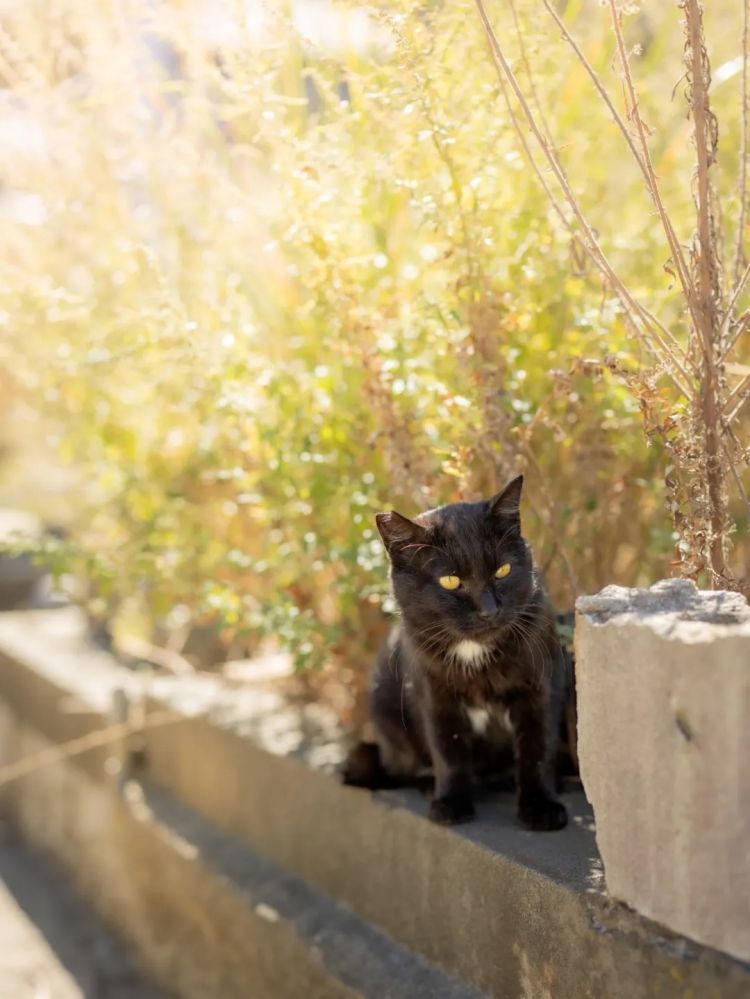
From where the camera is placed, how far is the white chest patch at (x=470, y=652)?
2.29m

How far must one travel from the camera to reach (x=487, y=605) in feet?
7.17

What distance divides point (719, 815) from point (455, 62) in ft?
5.79

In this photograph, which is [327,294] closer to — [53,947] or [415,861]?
[415,861]

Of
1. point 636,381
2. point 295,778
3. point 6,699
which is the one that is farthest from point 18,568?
point 636,381

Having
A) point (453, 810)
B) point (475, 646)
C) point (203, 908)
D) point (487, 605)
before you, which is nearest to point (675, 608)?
point (487, 605)

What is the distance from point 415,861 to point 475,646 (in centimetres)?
58

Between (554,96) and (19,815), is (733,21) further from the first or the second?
(19,815)

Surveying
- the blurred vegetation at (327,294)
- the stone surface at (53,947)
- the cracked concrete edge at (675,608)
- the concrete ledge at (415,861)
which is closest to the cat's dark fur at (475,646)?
the concrete ledge at (415,861)

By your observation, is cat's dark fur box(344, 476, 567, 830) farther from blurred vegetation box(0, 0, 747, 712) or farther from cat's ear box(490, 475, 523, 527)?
blurred vegetation box(0, 0, 747, 712)

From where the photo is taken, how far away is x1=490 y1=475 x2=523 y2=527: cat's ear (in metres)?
2.21

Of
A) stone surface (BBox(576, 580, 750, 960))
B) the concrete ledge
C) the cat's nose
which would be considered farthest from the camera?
the cat's nose

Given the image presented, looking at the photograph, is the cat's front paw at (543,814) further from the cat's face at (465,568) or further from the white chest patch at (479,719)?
the cat's face at (465,568)

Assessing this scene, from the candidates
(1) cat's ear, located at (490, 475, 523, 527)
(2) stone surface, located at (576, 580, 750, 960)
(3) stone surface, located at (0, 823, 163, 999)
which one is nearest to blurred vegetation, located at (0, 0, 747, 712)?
(1) cat's ear, located at (490, 475, 523, 527)

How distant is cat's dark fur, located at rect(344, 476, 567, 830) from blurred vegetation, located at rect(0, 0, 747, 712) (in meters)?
0.25
